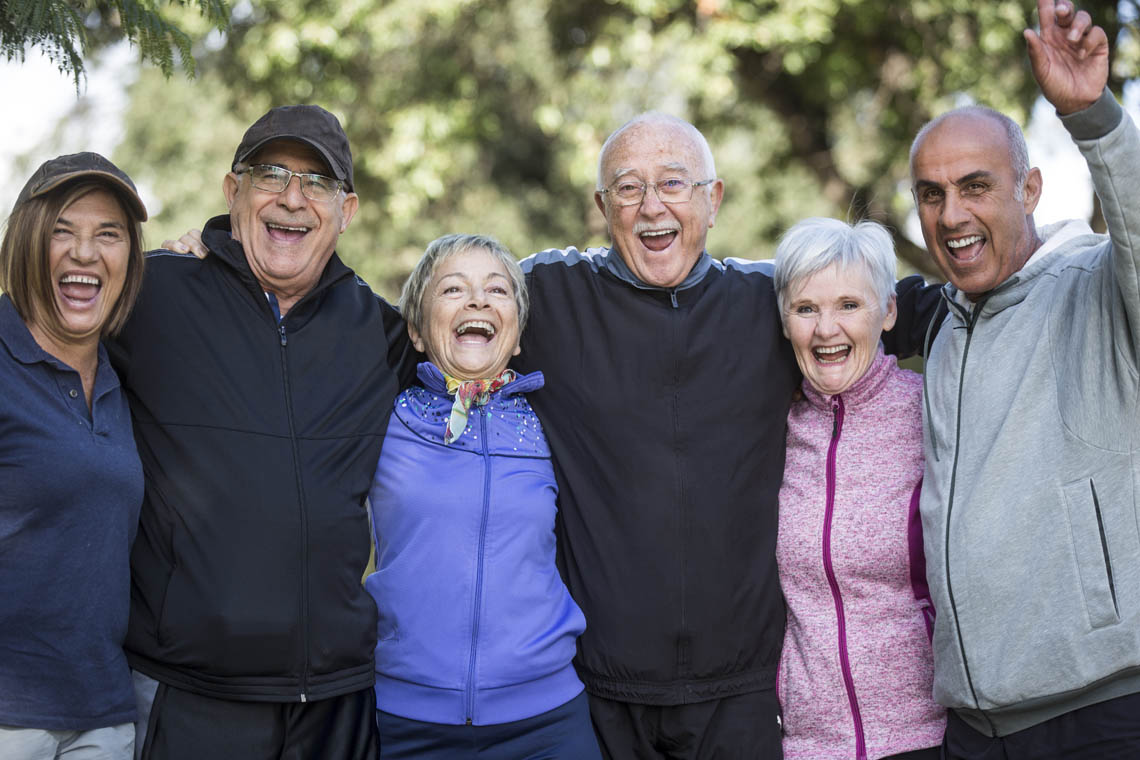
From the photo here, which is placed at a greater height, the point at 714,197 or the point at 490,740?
the point at 714,197

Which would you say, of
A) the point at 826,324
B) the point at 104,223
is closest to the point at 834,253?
the point at 826,324

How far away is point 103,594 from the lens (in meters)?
2.88

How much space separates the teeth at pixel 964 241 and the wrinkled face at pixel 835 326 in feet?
1.07

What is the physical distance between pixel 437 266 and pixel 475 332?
0.89ft

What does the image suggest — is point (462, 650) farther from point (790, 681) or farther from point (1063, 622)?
point (1063, 622)

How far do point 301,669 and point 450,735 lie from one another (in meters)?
0.50

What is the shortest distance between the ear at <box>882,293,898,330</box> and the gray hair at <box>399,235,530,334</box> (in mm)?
1262

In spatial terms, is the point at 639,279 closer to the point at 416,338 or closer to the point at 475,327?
the point at 475,327

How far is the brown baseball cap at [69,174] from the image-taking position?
2932 millimetres

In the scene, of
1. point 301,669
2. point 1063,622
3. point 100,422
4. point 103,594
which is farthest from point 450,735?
point 1063,622

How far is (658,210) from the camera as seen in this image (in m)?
3.77

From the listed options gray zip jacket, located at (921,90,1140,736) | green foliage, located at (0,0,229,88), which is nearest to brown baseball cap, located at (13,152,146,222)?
green foliage, located at (0,0,229,88)

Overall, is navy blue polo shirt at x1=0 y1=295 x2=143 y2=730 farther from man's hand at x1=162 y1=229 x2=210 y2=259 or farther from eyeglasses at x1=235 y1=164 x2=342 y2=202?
eyeglasses at x1=235 y1=164 x2=342 y2=202

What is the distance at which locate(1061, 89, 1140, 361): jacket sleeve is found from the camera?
8.59ft
